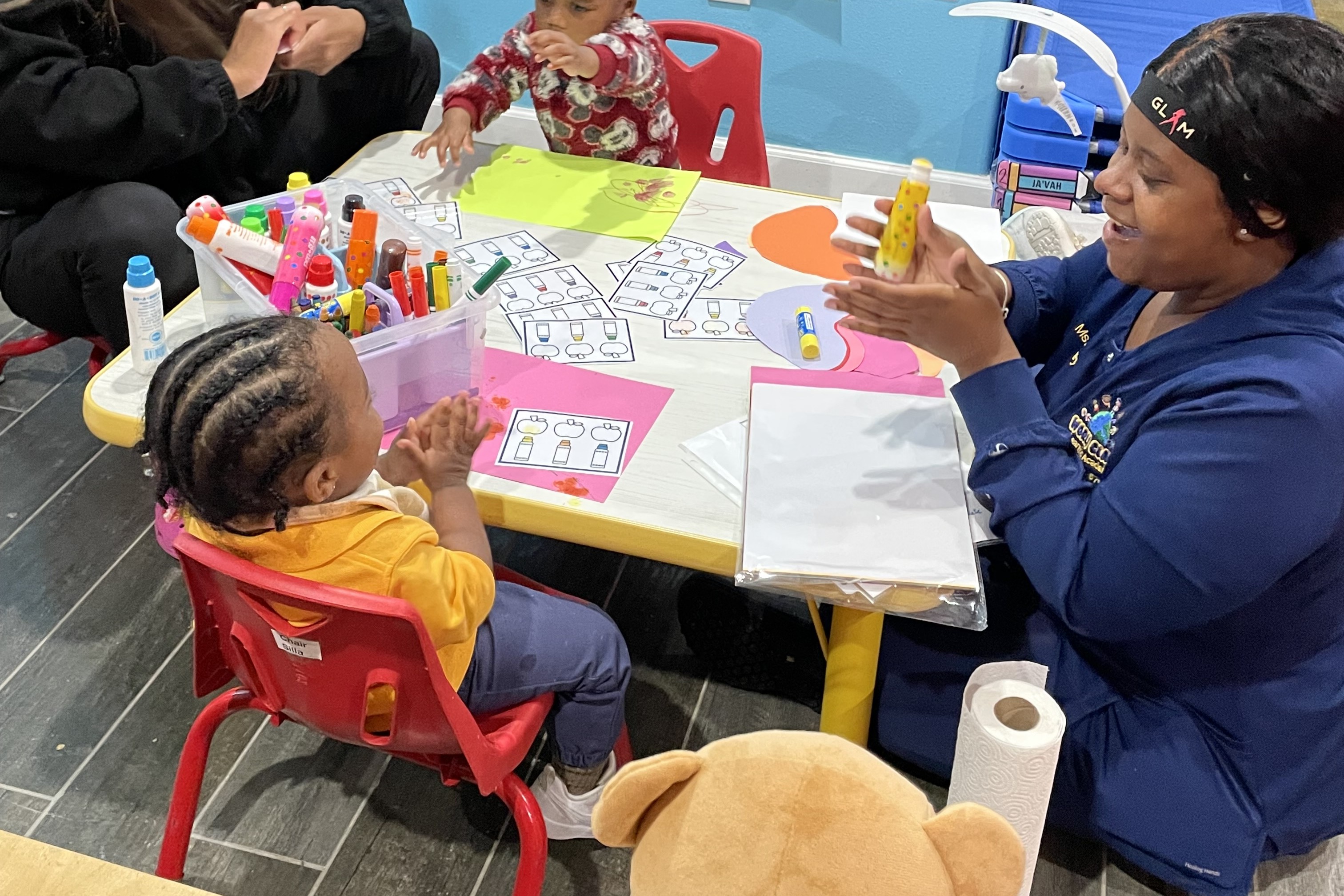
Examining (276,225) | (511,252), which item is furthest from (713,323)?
(276,225)

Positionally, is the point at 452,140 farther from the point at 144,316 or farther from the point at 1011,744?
the point at 1011,744

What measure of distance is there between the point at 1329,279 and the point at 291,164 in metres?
1.82

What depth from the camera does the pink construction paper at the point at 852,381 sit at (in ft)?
4.65

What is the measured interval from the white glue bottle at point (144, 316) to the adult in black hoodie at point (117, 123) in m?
0.47

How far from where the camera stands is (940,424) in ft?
4.47

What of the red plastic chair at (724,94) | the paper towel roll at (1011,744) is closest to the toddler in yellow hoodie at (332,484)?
the paper towel roll at (1011,744)

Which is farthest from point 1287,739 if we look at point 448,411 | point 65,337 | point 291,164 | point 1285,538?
point 65,337

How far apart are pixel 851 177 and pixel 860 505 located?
2337 millimetres

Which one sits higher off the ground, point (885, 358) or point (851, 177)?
point (885, 358)

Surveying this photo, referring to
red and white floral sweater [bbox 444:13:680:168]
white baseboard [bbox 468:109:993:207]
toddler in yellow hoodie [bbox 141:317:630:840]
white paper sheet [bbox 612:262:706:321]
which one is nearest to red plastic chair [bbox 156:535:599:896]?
toddler in yellow hoodie [bbox 141:317:630:840]

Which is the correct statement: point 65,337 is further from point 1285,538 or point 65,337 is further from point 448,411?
point 1285,538

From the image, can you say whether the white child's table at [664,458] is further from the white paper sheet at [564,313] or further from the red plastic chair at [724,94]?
the red plastic chair at [724,94]

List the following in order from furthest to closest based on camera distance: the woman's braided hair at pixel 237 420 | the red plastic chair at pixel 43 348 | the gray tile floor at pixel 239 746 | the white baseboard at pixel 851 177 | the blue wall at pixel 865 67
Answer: the white baseboard at pixel 851 177
the blue wall at pixel 865 67
the red plastic chair at pixel 43 348
the gray tile floor at pixel 239 746
the woman's braided hair at pixel 237 420

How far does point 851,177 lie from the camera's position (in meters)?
3.39
